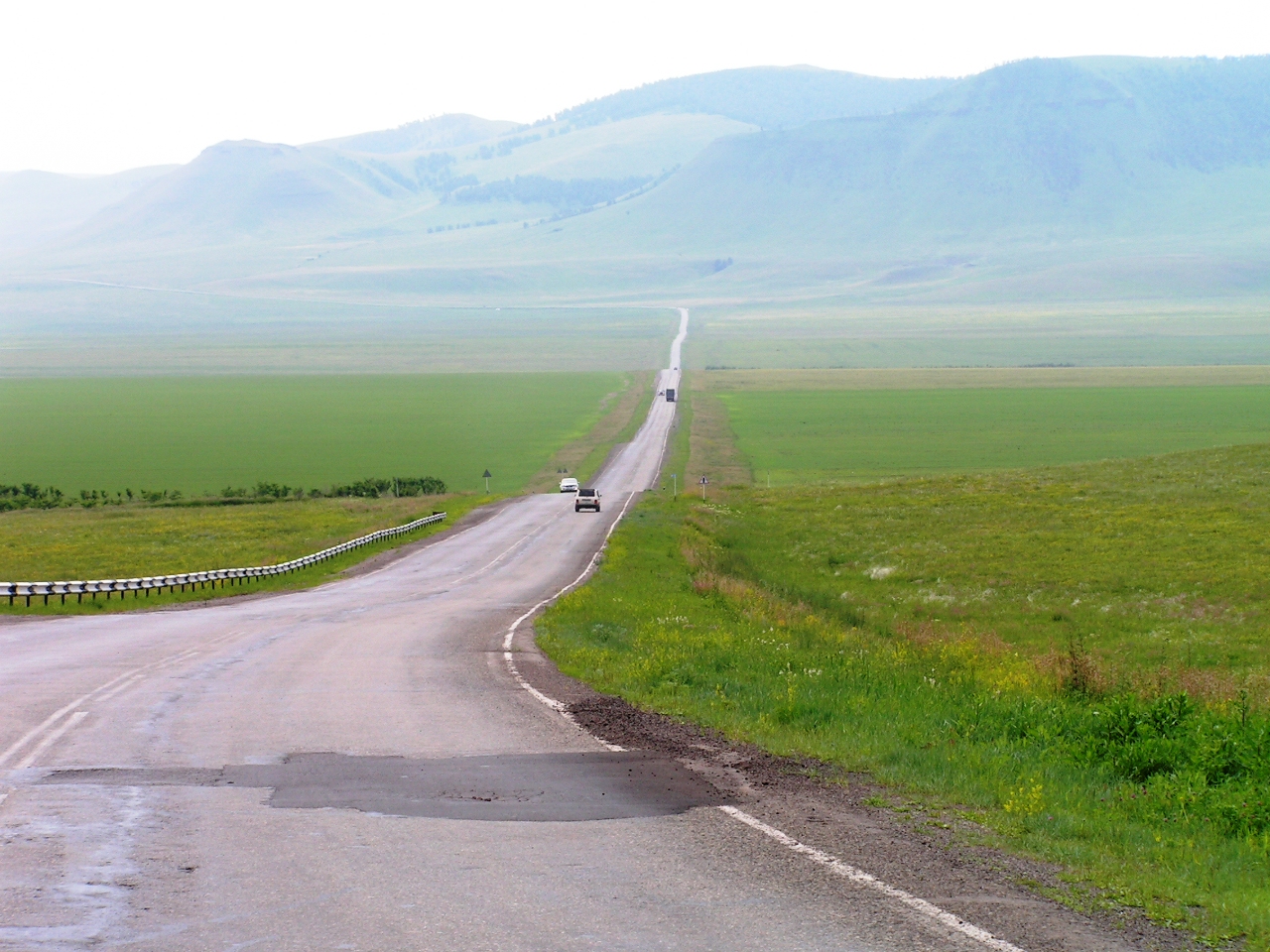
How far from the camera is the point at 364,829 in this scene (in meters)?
11.5

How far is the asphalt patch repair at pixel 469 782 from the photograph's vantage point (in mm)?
12328

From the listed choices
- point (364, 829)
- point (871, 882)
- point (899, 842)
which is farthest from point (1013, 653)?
point (364, 829)

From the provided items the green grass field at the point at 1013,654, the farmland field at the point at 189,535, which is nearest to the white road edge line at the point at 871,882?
the green grass field at the point at 1013,654

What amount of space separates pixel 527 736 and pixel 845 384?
158995 mm

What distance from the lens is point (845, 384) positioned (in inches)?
6752


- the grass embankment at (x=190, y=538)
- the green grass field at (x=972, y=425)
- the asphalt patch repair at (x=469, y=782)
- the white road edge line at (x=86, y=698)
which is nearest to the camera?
the asphalt patch repair at (x=469, y=782)

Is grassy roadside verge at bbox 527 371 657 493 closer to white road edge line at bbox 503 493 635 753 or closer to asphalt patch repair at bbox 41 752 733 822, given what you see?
white road edge line at bbox 503 493 635 753

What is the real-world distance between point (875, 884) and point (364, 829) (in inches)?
174

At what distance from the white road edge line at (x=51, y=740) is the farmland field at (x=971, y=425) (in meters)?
65.1

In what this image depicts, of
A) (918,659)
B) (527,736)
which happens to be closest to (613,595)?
(918,659)

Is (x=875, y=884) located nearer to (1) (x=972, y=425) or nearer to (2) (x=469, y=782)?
(2) (x=469, y=782)

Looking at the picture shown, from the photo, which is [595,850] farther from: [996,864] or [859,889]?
[996,864]

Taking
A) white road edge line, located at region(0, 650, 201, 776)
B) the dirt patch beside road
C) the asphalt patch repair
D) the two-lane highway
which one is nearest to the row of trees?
white road edge line, located at region(0, 650, 201, 776)

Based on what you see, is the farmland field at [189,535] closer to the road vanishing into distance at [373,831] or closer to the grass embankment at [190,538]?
the grass embankment at [190,538]
